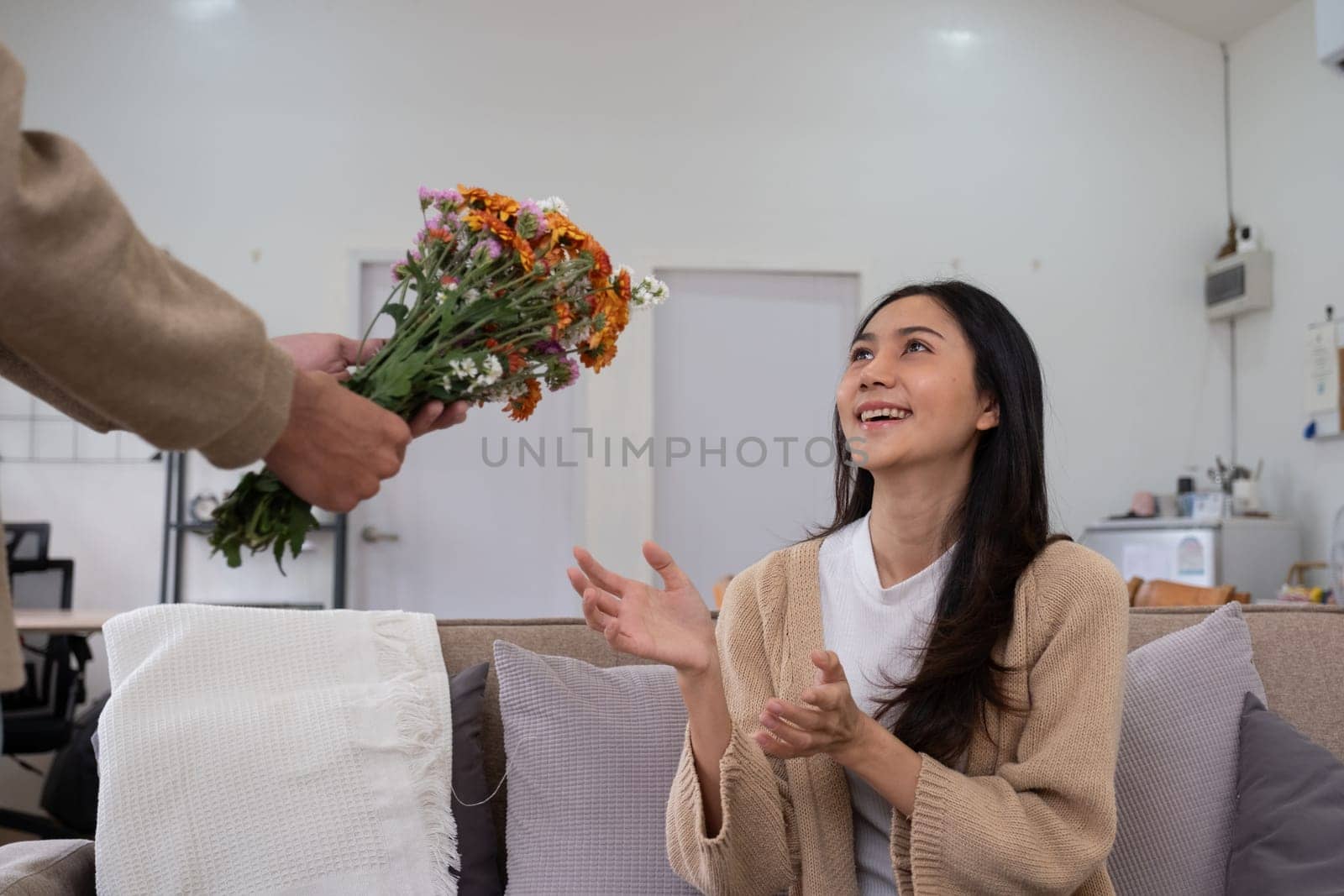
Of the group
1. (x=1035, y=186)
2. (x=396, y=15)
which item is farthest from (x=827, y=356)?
(x=396, y=15)

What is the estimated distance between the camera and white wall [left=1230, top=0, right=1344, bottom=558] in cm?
544

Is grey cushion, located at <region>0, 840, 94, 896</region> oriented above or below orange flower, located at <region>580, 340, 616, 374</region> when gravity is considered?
below

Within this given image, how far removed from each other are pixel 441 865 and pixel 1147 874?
104 centimetres

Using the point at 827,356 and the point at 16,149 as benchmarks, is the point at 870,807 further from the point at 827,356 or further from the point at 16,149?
the point at 827,356

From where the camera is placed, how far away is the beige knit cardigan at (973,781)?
1438 mm

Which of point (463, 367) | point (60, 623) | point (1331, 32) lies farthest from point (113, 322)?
point (1331, 32)

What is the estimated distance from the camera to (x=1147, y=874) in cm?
178

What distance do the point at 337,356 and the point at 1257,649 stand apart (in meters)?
1.61

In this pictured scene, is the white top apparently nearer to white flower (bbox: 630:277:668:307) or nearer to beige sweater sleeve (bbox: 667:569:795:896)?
beige sweater sleeve (bbox: 667:569:795:896)

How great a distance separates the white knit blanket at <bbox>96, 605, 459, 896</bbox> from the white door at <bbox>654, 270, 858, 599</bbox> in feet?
12.9

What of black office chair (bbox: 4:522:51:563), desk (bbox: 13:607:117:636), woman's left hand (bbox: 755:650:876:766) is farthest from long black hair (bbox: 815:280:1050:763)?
black office chair (bbox: 4:522:51:563)

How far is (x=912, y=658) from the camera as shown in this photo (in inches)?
66.7

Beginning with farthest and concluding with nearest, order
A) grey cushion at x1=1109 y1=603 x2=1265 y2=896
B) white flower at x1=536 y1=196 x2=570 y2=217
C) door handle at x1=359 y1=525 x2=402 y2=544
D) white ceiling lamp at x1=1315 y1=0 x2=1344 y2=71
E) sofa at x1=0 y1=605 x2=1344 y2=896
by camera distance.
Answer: door handle at x1=359 y1=525 x2=402 y2=544
white ceiling lamp at x1=1315 y1=0 x2=1344 y2=71
sofa at x1=0 y1=605 x2=1344 y2=896
grey cushion at x1=1109 y1=603 x2=1265 y2=896
white flower at x1=536 y1=196 x2=570 y2=217

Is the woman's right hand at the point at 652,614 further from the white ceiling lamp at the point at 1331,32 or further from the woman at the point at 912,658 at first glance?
the white ceiling lamp at the point at 1331,32
